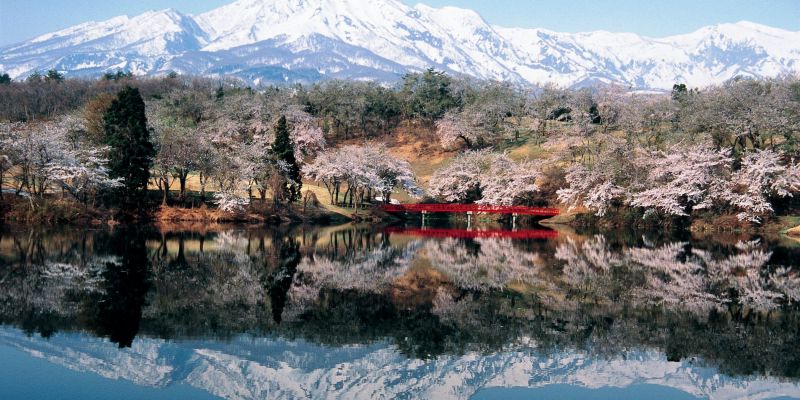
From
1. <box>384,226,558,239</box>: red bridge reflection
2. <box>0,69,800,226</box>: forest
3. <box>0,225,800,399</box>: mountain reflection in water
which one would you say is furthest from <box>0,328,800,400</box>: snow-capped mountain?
<box>384,226,558,239</box>: red bridge reflection

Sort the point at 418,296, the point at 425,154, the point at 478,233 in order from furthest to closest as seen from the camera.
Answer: the point at 425,154 → the point at 478,233 → the point at 418,296

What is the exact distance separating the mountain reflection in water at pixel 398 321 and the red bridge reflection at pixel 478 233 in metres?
22.8

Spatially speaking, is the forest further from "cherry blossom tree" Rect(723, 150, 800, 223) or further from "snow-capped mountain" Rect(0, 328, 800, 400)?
"snow-capped mountain" Rect(0, 328, 800, 400)

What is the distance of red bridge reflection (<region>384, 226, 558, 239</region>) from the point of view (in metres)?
72.0

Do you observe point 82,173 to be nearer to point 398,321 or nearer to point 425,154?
point 398,321

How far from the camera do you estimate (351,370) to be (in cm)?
2205

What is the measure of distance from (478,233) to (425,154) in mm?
50327

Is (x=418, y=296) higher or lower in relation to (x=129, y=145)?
lower

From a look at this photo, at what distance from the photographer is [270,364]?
22188mm

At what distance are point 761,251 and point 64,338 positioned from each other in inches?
1874

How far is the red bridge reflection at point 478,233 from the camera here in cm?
7200

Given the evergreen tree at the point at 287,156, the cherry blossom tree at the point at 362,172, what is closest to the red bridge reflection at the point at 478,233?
the cherry blossom tree at the point at 362,172

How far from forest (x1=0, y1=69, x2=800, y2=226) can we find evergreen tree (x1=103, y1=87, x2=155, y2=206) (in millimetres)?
125

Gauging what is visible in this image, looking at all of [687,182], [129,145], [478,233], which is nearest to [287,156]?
[129,145]
